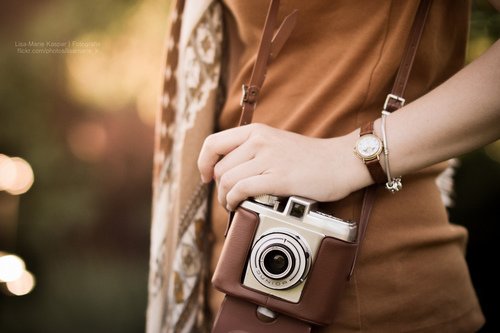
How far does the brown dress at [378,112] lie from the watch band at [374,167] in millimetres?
49

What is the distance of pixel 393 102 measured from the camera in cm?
65

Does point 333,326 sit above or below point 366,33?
below

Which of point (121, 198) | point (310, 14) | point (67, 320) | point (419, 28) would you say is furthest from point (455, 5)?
point (67, 320)

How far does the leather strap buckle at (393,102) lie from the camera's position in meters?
0.65

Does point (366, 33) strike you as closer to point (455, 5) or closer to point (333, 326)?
point (455, 5)

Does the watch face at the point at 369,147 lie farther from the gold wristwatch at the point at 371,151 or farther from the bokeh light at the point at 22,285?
the bokeh light at the point at 22,285

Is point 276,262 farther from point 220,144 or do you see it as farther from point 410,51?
point 410,51

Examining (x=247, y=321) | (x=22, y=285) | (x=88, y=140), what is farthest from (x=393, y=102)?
(x=22, y=285)

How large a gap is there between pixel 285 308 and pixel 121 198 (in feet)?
6.02

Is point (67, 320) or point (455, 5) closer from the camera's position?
point (455, 5)

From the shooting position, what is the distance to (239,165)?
63 centimetres

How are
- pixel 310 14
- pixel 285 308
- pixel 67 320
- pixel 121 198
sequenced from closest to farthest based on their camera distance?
pixel 285 308, pixel 310 14, pixel 67 320, pixel 121 198

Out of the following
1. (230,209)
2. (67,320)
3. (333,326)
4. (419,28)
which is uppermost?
(419,28)

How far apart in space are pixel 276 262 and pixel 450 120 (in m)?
0.28
